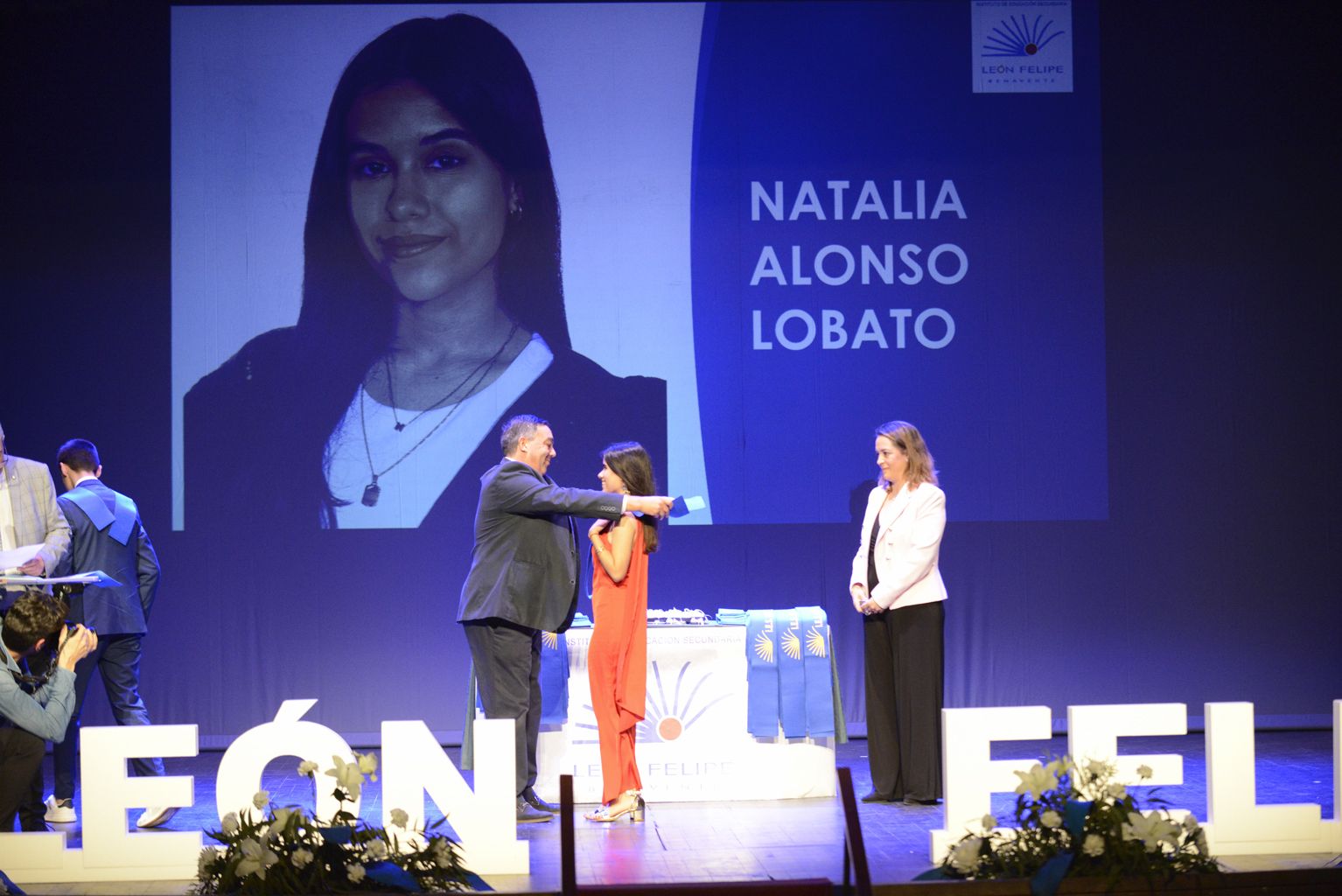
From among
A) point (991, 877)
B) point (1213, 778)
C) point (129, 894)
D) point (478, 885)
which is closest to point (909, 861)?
point (991, 877)

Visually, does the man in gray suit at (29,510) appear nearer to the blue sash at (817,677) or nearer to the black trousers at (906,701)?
the blue sash at (817,677)

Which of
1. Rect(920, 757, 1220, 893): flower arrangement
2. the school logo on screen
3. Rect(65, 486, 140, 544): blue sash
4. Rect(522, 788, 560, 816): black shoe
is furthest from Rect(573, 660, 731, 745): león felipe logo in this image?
the school logo on screen

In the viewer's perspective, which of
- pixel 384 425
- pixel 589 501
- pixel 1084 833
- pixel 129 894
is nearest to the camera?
pixel 1084 833

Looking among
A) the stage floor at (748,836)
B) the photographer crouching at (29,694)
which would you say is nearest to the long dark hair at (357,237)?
the stage floor at (748,836)

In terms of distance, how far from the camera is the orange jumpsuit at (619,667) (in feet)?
17.3

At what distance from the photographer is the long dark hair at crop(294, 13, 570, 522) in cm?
769

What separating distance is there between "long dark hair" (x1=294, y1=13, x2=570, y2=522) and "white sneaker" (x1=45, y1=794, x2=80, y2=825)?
245 cm

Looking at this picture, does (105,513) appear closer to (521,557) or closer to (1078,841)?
(521,557)

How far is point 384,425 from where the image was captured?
25.1ft

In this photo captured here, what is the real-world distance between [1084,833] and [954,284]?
4.41 metres

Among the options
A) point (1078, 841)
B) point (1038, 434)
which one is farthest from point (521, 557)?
point (1038, 434)

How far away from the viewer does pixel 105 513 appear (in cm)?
571

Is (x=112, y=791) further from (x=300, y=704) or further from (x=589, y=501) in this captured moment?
(x=589, y=501)

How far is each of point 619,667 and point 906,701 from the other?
1.23 meters
